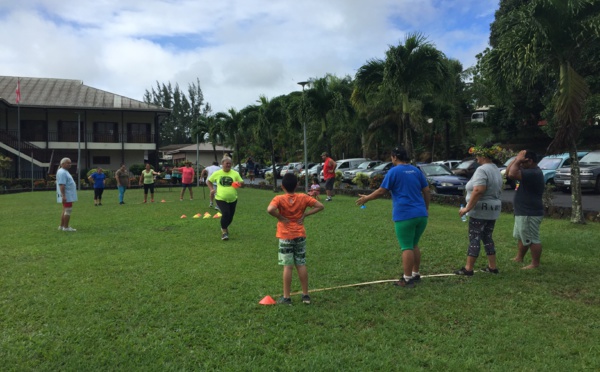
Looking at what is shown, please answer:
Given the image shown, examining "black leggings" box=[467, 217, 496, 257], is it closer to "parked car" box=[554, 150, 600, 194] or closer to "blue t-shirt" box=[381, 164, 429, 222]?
"blue t-shirt" box=[381, 164, 429, 222]

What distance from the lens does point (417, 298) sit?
511 cm

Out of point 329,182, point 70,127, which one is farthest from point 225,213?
point 70,127

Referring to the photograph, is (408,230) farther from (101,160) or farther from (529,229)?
(101,160)

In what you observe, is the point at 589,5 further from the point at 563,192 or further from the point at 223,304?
the point at 563,192

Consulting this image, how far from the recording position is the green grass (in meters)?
3.66

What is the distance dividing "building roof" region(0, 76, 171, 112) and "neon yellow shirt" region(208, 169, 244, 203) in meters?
29.5

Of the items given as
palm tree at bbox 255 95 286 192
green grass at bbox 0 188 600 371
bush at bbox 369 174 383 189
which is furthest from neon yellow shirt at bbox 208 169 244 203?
palm tree at bbox 255 95 286 192

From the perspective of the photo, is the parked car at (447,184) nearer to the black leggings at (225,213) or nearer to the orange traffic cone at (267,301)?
the black leggings at (225,213)

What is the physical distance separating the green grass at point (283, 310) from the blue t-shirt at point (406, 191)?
897 mm

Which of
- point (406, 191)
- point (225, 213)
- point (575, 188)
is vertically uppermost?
point (406, 191)

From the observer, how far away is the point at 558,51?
9461 mm

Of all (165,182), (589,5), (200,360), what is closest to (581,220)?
(589,5)

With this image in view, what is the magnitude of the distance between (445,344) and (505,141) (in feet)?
123

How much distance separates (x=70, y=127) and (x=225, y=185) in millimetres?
31943
